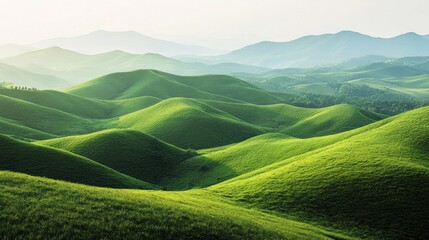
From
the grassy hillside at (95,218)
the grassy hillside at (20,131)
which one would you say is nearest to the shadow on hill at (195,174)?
the grassy hillside at (95,218)

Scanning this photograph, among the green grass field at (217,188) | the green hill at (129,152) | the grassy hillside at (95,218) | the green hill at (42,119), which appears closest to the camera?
the grassy hillside at (95,218)

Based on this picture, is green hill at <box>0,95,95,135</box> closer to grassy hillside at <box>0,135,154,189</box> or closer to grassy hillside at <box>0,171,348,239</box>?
grassy hillside at <box>0,135,154,189</box>

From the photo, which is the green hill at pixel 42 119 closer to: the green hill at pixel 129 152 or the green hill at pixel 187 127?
the green hill at pixel 187 127

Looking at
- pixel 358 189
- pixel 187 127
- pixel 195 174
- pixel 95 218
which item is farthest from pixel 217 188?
pixel 187 127

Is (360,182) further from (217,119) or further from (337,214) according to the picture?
(217,119)

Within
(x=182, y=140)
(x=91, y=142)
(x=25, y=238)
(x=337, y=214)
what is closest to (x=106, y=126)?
(x=182, y=140)

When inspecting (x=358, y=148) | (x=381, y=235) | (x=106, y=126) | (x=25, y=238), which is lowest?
(x=106, y=126)
